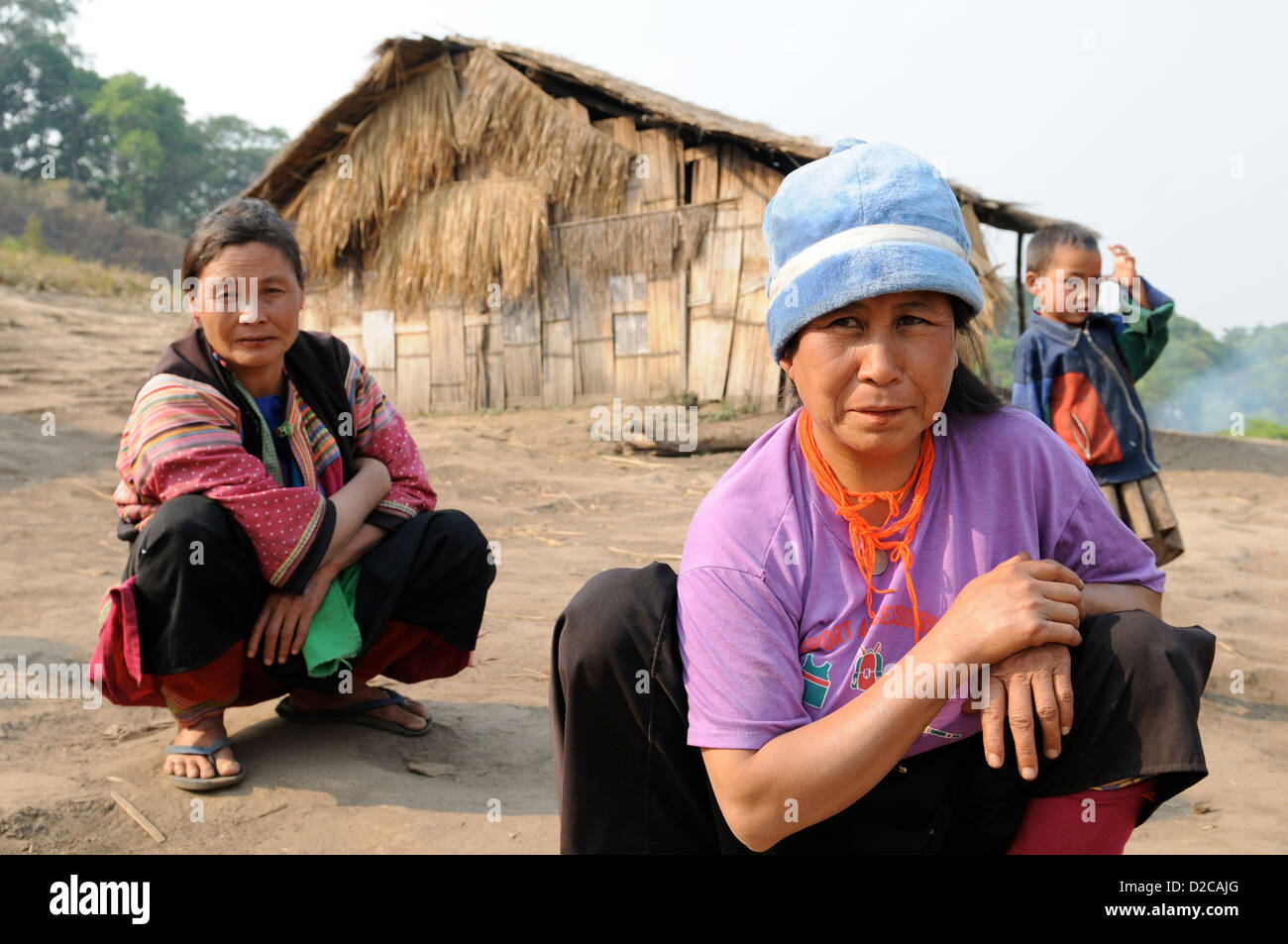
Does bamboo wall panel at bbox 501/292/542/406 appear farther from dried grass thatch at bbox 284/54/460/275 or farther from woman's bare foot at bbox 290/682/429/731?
woman's bare foot at bbox 290/682/429/731

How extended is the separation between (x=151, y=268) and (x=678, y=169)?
2590 cm

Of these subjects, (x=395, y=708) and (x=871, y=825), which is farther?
(x=395, y=708)

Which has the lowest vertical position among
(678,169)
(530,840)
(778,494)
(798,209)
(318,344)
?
(530,840)

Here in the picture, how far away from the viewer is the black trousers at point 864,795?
154cm

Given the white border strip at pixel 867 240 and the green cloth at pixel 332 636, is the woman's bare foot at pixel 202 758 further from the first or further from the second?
the white border strip at pixel 867 240

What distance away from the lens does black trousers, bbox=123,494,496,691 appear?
8.58ft

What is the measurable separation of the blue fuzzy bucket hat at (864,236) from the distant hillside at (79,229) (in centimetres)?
3094

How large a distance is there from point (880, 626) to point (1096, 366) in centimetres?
270

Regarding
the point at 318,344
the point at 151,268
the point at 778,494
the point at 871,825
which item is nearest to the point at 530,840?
the point at 871,825

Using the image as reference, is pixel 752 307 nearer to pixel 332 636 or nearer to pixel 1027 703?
pixel 332 636

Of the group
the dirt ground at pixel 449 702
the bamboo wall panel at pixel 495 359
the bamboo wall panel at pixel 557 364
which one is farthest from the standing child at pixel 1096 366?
the bamboo wall panel at pixel 495 359

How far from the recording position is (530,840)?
8.18ft

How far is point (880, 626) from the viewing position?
1.63 meters
